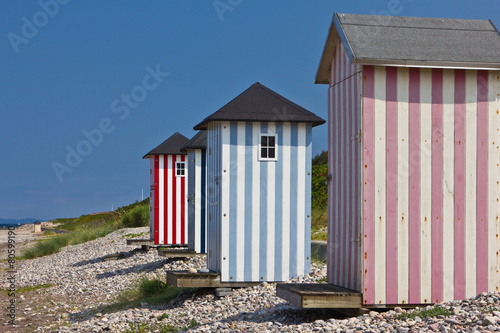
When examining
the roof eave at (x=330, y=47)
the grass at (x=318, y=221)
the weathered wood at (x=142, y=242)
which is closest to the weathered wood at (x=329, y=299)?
the roof eave at (x=330, y=47)

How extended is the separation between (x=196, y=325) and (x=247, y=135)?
355 centimetres

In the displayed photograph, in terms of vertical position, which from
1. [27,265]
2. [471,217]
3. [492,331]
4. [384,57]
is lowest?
[27,265]

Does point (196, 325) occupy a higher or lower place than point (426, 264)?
lower

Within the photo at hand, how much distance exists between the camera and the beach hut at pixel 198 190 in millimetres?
14672

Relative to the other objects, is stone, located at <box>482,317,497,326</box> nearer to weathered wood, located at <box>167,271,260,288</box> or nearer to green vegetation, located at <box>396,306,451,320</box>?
green vegetation, located at <box>396,306,451,320</box>

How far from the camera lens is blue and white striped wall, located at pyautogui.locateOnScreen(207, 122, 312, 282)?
1070 centimetres

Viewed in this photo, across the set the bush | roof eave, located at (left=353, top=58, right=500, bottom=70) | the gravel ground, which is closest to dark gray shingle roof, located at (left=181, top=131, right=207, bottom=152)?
the gravel ground

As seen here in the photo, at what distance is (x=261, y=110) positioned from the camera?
35.8 feet

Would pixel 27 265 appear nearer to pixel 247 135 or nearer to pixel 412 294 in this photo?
pixel 247 135

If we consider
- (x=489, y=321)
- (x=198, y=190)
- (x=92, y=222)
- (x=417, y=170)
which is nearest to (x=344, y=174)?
(x=417, y=170)

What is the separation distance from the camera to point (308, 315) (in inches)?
314

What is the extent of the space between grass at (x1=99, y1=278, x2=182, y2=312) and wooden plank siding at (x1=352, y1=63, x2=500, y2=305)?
5.10 m

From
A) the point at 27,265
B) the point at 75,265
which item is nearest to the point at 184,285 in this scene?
the point at 75,265

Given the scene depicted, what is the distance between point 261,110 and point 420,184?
4139 millimetres
